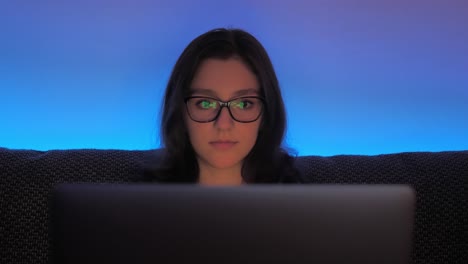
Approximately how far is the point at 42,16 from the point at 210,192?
4.32 feet

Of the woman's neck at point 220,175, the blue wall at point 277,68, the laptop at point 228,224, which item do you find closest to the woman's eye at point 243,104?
the woman's neck at point 220,175

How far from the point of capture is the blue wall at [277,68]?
1558 mm

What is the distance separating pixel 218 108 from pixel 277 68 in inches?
21.7

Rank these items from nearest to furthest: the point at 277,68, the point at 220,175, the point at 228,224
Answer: the point at 228,224 → the point at 220,175 → the point at 277,68

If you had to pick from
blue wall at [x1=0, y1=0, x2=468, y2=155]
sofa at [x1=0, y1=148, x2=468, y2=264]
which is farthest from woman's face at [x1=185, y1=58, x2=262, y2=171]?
blue wall at [x1=0, y1=0, x2=468, y2=155]

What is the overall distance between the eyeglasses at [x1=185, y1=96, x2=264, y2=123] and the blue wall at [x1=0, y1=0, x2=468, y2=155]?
0.42 meters

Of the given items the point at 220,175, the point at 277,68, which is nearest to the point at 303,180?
the point at 220,175

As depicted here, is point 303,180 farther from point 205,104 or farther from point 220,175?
point 205,104

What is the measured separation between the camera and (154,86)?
5.20ft

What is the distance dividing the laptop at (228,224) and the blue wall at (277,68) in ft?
3.21

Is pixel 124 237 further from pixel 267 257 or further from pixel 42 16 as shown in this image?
pixel 42 16

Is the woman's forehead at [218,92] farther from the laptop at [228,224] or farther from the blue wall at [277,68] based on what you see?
the laptop at [228,224]

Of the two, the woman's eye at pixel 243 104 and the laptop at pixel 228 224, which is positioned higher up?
the woman's eye at pixel 243 104

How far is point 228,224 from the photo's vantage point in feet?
1.77
